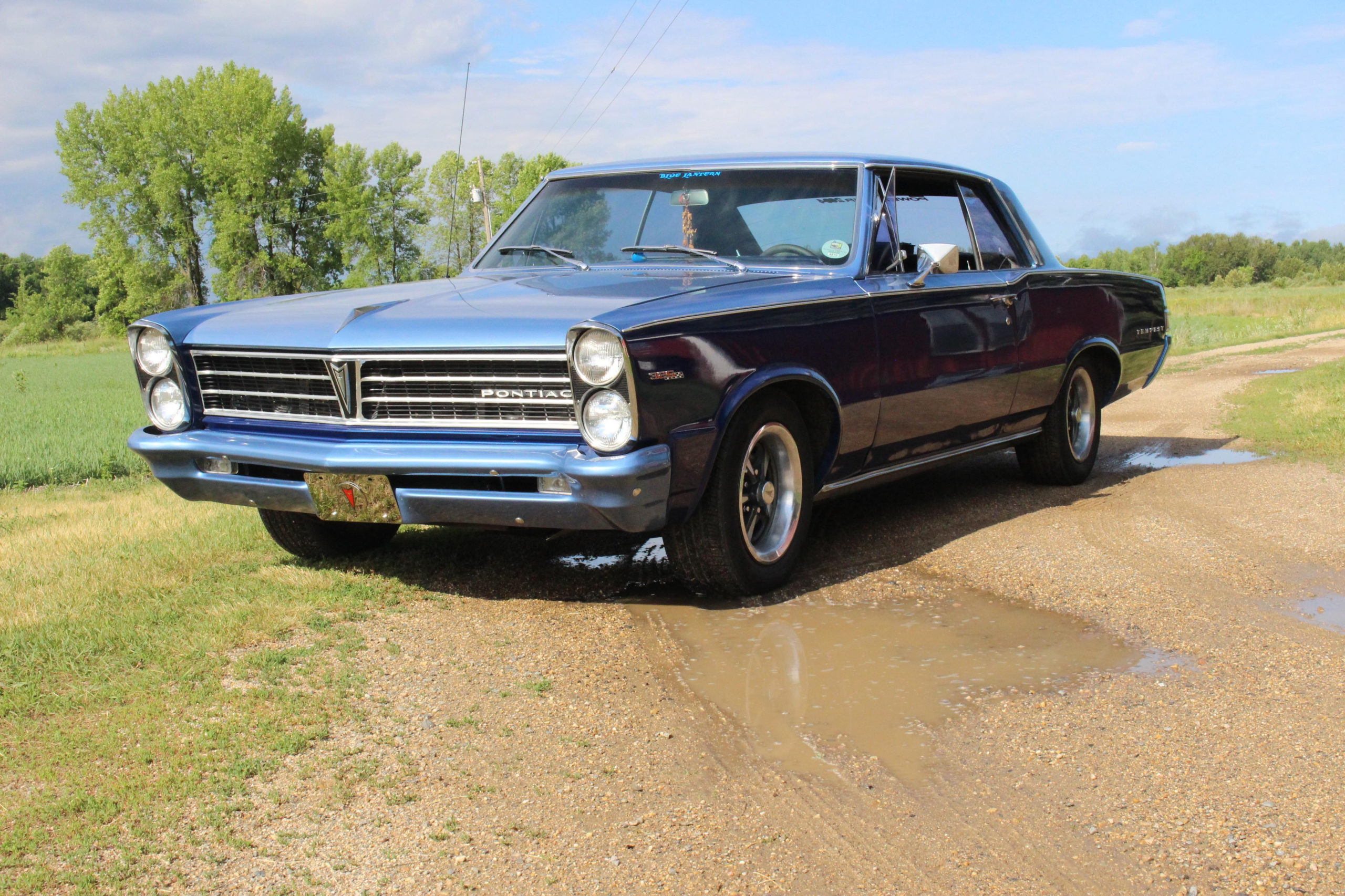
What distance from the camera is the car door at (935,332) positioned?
516 centimetres

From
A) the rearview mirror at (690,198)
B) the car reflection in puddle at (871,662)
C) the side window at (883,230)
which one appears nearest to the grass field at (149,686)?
the car reflection in puddle at (871,662)

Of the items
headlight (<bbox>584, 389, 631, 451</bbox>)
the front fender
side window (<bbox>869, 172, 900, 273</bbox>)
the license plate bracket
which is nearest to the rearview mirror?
side window (<bbox>869, 172, 900, 273</bbox>)

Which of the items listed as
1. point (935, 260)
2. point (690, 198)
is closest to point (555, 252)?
point (690, 198)

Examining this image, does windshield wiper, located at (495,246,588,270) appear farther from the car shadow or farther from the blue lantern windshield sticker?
the car shadow

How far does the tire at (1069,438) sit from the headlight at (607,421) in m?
3.64

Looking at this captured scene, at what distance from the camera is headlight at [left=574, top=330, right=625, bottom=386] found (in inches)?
150

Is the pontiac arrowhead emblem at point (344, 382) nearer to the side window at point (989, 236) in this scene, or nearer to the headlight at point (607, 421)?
the headlight at point (607, 421)

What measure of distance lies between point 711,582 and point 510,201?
6819 centimetres

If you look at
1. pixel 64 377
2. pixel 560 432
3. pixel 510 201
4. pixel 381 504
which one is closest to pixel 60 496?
pixel 381 504

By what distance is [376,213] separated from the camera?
66.9 meters

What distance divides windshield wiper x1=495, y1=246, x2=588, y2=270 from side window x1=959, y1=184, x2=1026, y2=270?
2.21m

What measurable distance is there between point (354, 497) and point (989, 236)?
384 centimetres

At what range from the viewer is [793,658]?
391 centimetres

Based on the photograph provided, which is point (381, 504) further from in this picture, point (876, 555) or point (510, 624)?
point (876, 555)
